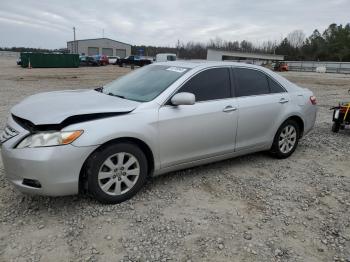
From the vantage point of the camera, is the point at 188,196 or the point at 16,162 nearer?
the point at 16,162

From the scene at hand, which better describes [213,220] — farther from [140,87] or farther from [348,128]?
[348,128]

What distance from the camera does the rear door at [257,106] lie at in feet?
15.5

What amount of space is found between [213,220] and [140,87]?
1.94 meters

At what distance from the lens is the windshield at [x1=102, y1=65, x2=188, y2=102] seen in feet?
13.6

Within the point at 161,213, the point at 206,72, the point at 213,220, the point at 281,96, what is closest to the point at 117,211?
the point at 161,213

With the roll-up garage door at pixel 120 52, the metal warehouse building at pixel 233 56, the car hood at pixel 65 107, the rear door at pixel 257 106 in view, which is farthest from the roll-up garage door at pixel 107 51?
the car hood at pixel 65 107

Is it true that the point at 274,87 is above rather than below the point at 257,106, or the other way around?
above

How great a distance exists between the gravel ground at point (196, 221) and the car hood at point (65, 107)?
99 centimetres

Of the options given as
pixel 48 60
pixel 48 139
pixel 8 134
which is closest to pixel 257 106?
pixel 48 139

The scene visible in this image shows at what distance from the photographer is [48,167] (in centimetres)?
320

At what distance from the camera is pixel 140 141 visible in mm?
3762

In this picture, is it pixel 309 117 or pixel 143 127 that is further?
pixel 309 117

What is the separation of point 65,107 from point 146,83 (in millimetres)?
1204

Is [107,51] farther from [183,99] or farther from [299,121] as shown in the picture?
[183,99]
